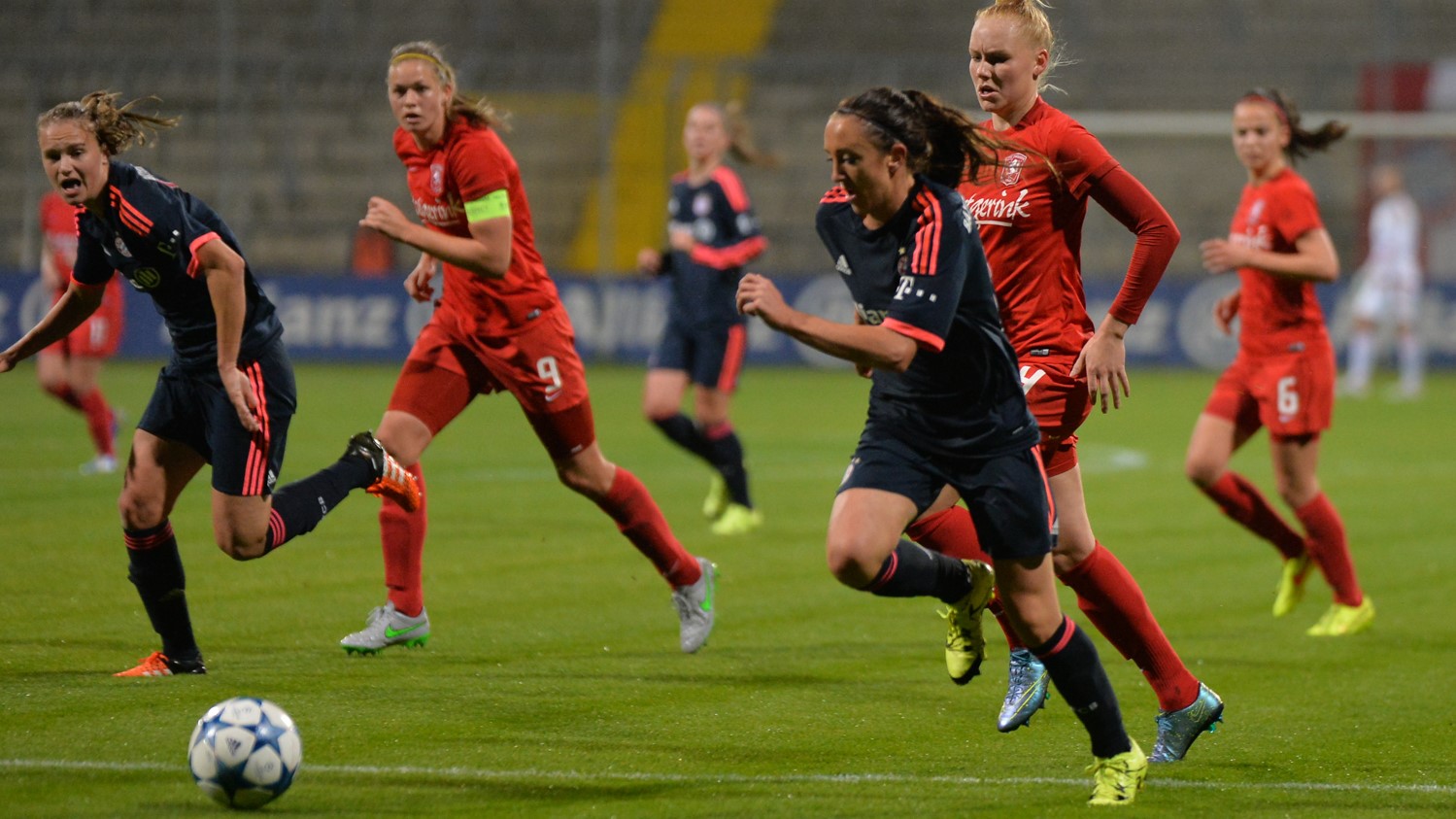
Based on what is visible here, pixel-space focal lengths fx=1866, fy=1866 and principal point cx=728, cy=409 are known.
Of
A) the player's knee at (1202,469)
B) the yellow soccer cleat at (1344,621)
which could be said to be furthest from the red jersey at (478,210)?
the yellow soccer cleat at (1344,621)

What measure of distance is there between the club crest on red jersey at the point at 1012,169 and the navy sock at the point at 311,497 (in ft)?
8.13

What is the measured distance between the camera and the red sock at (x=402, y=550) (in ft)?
23.0

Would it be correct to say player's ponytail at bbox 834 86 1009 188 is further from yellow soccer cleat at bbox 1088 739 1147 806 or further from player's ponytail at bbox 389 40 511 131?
player's ponytail at bbox 389 40 511 131

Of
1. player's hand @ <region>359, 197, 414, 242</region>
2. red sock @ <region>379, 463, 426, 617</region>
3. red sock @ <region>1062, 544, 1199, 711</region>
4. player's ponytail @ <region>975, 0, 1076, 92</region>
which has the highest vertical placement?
player's ponytail @ <region>975, 0, 1076, 92</region>

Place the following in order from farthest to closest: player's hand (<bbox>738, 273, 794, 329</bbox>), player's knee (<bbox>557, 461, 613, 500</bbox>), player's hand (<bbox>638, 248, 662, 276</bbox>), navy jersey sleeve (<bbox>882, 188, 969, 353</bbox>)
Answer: player's hand (<bbox>638, 248, 662, 276</bbox>)
player's knee (<bbox>557, 461, 613, 500</bbox>)
navy jersey sleeve (<bbox>882, 188, 969, 353</bbox>)
player's hand (<bbox>738, 273, 794, 329</bbox>)

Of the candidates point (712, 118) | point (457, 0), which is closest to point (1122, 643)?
point (712, 118)

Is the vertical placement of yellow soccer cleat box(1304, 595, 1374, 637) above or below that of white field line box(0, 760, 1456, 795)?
below

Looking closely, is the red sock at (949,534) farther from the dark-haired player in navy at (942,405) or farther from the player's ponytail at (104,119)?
the player's ponytail at (104,119)

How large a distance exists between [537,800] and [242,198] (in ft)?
71.2

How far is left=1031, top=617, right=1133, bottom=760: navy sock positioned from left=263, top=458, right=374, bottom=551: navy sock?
2.68 meters

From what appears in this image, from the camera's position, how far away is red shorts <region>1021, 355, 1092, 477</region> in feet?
18.4

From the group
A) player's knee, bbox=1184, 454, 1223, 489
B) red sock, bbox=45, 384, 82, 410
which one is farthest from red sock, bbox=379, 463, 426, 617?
red sock, bbox=45, 384, 82, 410

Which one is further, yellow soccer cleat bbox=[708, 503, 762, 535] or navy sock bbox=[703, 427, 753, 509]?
navy sock bbox=[703, 427, 753, 509]

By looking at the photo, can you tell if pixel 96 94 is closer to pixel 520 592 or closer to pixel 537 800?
pixel 537 800
